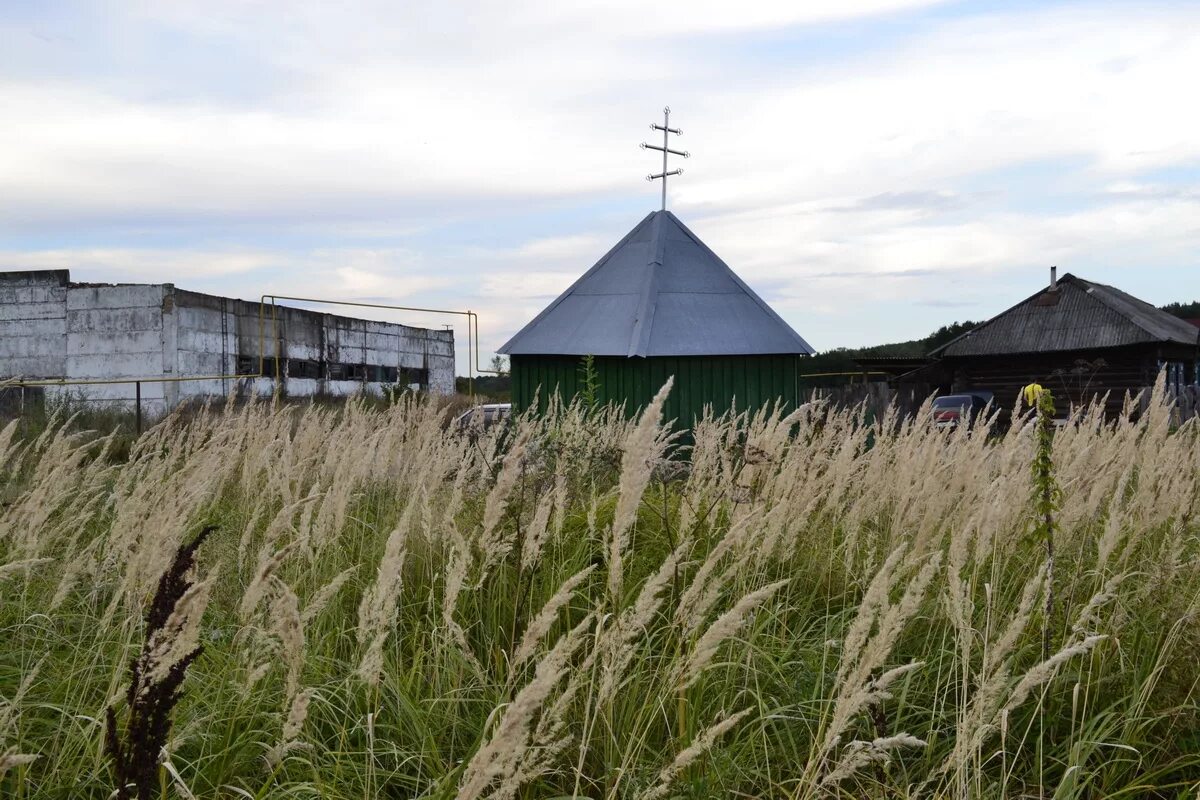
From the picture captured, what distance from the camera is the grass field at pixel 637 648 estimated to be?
6.74 ft

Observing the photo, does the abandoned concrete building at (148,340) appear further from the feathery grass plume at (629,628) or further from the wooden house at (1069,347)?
the feathery grass plume at (629,628)

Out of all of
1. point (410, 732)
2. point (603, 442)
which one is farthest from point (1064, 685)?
point (603, 442)

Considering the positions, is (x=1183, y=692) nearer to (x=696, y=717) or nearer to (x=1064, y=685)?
(x=1064, y=685)

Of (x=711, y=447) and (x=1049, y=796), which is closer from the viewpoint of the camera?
(x=1049, y=796)

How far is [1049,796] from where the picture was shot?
288cm

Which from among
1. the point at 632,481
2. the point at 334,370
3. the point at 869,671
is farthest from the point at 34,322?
the point at 869,671

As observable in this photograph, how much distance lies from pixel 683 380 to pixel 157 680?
1163 centimetres

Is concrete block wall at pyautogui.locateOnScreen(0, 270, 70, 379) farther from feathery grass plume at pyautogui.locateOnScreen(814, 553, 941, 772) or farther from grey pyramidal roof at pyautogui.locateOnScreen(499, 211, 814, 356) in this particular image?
feathery grass plume at pyautogui.locateOnScreen(814, 553, 941, 772)

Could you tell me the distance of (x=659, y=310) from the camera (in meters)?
13.5

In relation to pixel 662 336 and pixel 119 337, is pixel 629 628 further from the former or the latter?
pixel 119 337

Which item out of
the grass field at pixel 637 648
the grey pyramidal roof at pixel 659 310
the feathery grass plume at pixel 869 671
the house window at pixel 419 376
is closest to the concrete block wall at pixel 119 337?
the house window at pixel 419 376

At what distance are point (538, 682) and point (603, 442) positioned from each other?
185 inches

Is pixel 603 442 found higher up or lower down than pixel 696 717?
higher up

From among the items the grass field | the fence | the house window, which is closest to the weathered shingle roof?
the fence
